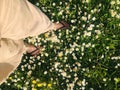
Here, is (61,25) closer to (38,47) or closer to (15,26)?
(38,47)

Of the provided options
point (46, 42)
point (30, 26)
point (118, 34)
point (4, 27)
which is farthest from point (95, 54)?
point (4, 27)

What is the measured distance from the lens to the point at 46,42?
12.7 feet

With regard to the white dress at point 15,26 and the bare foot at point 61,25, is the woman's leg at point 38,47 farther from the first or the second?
the white dress at point 15,26

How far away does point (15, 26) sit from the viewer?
2.93 meters

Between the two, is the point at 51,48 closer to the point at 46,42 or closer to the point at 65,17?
the point at 46,42

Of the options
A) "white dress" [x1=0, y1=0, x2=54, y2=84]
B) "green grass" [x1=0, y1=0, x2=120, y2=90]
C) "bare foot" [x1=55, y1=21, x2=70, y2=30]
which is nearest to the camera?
"white dress" [x1=0, y1=0, x2=54, y2=84]

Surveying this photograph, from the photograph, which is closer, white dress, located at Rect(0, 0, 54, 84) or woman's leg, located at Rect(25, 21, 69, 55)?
white dress, located at Rect(0, 0, 54, 84)

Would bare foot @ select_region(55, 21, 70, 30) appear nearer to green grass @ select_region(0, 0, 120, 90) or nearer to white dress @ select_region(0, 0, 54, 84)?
green grass @ select_region(0, 0, 120, 90)

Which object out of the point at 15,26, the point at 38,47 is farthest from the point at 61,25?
the point at 15,26

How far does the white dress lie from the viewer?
280 centimetres

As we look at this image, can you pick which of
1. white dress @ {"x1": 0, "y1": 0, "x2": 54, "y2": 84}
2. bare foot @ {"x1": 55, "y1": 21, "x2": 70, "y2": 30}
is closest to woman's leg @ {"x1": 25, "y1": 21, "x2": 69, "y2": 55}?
bare foot @ {"x1": 55, "y1": 21, "x2": 70, "y2": 30}

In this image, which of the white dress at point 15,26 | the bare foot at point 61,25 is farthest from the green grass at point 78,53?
the white dress at point 15,26

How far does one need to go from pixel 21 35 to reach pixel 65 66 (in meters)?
0.83

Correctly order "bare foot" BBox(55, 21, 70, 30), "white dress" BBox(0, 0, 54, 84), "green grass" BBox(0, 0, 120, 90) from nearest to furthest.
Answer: "white dress" BBox(0, 0, 54, 84) → "green grass" BBox(0, 0, 120, 90) → "bare foot" BBox(55, 21, 70, 30)
